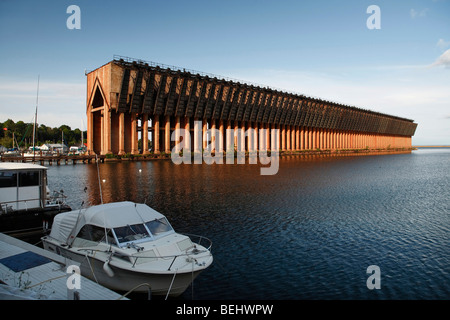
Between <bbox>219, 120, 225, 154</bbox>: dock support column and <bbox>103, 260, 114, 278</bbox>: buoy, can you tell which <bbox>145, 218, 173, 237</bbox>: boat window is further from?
<bbox>219, 120, 225, 154</bbox>: dock support column

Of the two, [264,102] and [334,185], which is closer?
[334,185]

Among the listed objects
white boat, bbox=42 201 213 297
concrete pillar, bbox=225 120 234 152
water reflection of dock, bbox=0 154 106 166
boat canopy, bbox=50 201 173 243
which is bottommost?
white boat, bbox=42 201 213 297

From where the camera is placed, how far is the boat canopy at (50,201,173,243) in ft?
45.1

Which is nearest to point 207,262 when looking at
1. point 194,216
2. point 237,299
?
point 237,299

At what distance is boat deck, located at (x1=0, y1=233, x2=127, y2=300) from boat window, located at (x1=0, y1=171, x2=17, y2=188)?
7396mm

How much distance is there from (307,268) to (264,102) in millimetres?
121190

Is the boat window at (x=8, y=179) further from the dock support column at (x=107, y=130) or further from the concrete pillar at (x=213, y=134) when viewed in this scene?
the concrete pillar at (x=213, y=134)

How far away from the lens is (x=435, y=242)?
1912cm

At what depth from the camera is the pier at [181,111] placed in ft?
306

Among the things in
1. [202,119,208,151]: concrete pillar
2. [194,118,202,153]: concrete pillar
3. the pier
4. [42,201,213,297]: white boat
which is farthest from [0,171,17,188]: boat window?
[202,119,208,151]: concrete pillar

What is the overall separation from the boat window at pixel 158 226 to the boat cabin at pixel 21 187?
1209 cm

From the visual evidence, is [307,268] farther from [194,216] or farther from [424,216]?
[424,216]

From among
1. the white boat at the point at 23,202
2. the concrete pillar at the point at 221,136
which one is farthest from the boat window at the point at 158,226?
the concrete pillar at the point at 221,136

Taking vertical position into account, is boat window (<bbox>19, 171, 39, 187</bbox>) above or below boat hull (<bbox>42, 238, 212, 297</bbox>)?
above
